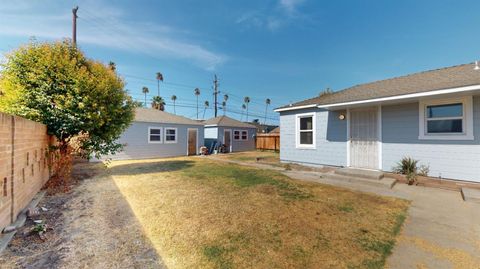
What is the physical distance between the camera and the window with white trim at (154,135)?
1525cm

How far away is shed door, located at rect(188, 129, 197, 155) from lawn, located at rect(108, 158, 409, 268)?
1169cm

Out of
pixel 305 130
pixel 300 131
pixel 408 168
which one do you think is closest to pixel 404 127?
pixel 408 168

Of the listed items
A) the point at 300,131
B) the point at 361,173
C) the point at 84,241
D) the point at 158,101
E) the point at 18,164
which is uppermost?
the point at 158,101

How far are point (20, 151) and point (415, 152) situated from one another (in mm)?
10571

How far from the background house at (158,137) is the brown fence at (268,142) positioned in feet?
24.0

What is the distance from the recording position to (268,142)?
72.4ft

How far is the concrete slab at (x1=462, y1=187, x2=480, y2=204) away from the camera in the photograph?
480cm

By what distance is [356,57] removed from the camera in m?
16.4

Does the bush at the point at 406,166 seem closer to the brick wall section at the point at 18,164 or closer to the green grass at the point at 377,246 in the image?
the green grass at the point at 377,246

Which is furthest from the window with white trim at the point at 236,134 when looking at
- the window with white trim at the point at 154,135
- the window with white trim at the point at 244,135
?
the window with white trim at the point at 154,135

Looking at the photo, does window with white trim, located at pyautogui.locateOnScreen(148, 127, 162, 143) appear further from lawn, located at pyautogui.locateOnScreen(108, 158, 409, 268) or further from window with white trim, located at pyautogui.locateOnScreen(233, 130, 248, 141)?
lawn, located at pyautogui.locateOnScreen(108, 158, 409, 268)

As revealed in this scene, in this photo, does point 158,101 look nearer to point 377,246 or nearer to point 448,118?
point 448,118

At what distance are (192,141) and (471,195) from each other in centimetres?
1642

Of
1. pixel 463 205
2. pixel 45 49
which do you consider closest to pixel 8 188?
pixel 45 49
